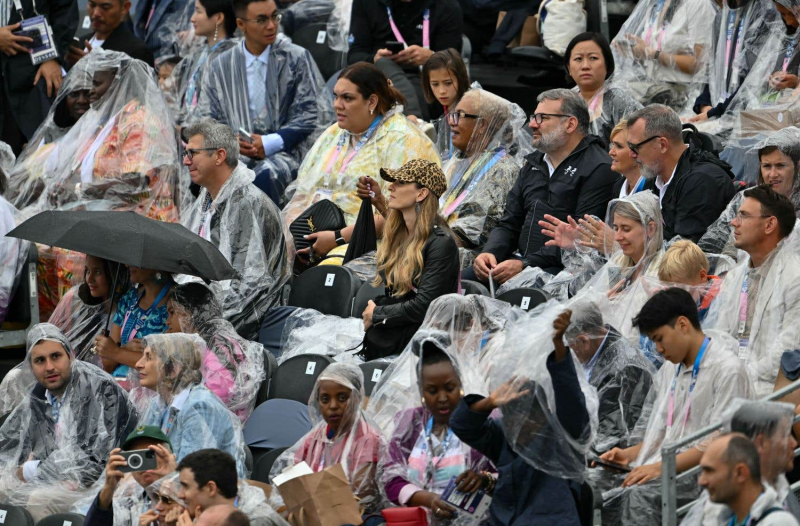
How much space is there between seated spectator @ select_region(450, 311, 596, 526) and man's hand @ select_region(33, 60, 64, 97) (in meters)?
6.33

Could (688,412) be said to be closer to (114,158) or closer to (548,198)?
(548,198)

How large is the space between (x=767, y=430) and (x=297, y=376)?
309 centimetres

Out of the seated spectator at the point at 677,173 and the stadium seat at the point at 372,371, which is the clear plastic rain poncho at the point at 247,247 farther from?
the seated spectator at the point at 677,173

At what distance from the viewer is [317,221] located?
9031 millimetres

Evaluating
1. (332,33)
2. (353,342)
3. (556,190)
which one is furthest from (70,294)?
(332,33)

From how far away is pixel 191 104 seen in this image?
429 inches

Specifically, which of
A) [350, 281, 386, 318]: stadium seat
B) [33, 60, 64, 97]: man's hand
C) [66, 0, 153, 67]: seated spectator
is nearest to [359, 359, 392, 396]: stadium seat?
[350, 281, 386, 318]: stadium seat

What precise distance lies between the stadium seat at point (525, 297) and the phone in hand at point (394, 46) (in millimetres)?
3889

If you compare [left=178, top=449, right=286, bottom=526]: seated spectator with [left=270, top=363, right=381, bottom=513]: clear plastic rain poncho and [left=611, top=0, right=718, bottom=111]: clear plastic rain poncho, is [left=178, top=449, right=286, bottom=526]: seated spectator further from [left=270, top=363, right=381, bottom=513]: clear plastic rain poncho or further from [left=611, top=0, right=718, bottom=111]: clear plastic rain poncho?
[left=611, top=0, right=718, bottom=111]: clear plastic rain poncho

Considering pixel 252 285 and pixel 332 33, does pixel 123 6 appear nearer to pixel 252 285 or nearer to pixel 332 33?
pixel 332 33

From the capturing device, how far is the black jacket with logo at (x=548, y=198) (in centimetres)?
830

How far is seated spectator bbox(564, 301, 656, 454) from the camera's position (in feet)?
20.2

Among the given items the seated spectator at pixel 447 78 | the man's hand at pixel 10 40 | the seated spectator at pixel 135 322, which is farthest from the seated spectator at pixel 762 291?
the man's hand at pixel 10 40

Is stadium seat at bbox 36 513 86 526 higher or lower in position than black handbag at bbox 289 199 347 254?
lower
